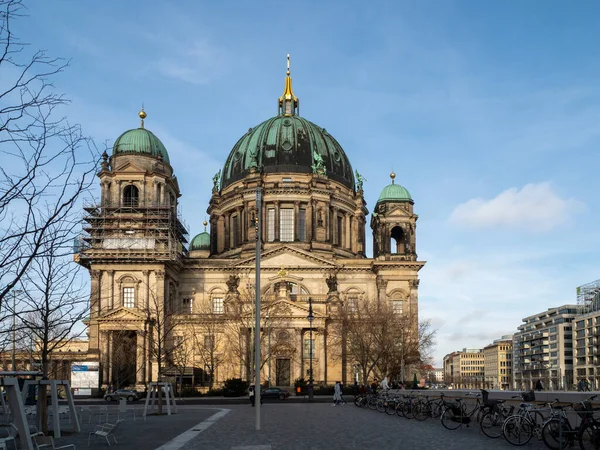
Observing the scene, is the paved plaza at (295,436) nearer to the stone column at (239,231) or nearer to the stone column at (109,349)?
the stone column at (109,349)

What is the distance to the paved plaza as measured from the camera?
2248 cm

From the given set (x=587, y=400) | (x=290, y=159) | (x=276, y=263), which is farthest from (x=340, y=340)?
(x=587, y=400)

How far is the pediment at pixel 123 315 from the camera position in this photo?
8481cm

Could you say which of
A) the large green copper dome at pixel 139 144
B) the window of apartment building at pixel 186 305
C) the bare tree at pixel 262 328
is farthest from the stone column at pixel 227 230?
the bare tree at pixel 262 328

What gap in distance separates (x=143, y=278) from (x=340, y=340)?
2342cm

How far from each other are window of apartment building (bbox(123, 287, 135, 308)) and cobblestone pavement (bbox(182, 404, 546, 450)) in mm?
57070

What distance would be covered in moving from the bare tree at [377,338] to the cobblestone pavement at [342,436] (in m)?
45.3

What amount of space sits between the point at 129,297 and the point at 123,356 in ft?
28.0

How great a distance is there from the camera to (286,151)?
107 metres

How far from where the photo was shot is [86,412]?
4641 cm

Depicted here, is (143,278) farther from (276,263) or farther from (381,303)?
(381,303)

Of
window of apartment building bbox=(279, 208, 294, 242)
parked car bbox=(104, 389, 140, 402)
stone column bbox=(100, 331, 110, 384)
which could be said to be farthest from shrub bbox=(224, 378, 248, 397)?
window of apartment building bbox=(279, 208, 294, 242)

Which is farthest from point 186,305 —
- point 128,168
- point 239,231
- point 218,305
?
point 128,168

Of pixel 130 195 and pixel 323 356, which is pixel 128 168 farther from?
pixel 323 356
